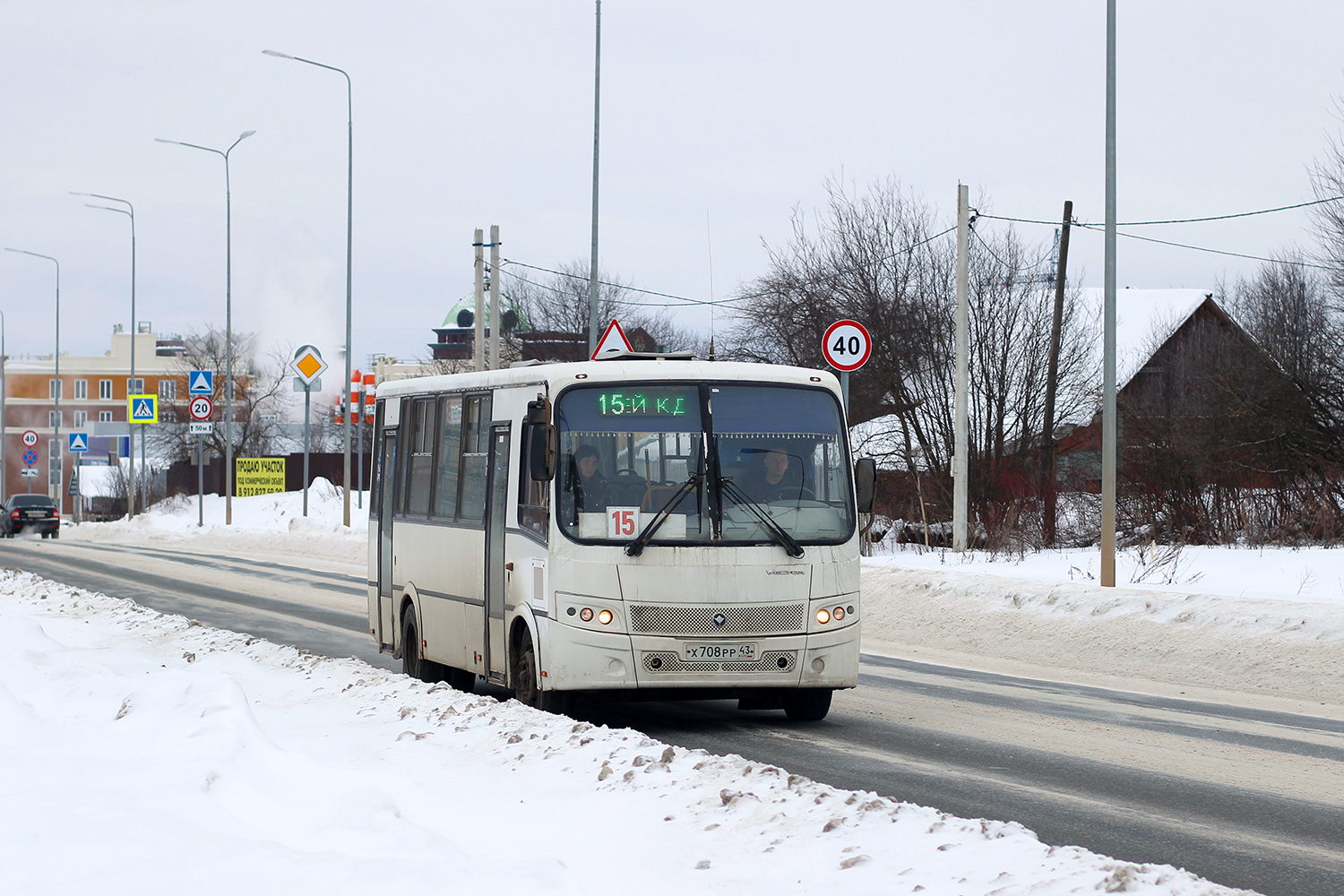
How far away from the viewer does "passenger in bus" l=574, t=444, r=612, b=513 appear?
10.5m

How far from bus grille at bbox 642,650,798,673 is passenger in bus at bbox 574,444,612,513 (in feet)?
3.54

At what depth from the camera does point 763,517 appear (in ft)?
34.7

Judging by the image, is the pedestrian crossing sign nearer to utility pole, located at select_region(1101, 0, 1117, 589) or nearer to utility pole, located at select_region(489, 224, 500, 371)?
utility pole, located at select_region(489, 224, 500, 371)

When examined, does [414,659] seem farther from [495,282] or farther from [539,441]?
[495,282]

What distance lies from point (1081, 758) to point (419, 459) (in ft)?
21.3

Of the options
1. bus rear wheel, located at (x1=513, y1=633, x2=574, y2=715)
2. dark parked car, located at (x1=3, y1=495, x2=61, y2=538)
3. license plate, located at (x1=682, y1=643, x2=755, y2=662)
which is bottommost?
dark parked car, located at (x1=3, y1=495, x2=61, y2=538)

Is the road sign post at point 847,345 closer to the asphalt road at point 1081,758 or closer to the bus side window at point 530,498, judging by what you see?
the asphalt road at point 1081,758

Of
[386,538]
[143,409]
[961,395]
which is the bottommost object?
[386,538]

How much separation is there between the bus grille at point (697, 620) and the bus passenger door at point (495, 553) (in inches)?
54.9

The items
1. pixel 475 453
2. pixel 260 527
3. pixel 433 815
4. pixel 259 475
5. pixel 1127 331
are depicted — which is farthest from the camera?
pixel 1127 331

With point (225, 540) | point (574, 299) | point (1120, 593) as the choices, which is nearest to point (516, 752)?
point (1120, 593)

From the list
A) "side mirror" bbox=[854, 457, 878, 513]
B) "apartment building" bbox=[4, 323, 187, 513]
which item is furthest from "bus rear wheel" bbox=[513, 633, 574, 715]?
"apartment building" bbox=[4, 323, 187, 513]

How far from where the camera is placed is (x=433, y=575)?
13.0m

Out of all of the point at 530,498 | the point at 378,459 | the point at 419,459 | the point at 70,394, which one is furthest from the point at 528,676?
the point at 70,394
